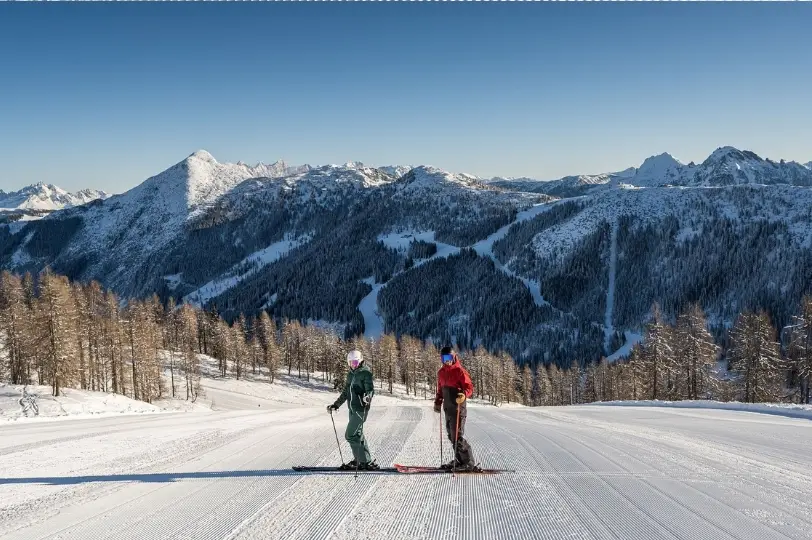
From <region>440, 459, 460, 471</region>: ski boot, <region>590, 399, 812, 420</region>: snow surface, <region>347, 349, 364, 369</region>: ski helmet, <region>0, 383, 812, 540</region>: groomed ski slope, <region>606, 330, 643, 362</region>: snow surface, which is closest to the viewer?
<region>0, 383, 812, 540</region>: groomed ski slope

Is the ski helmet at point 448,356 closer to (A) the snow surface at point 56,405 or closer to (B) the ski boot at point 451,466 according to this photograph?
(B) the ski boot at point 451,466

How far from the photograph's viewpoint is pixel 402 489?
25.2 feet

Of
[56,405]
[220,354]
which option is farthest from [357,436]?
[220,354]

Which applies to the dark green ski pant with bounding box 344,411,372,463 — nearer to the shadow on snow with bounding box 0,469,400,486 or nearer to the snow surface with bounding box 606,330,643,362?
the shadow on snow with bounding box 0,469,400,486

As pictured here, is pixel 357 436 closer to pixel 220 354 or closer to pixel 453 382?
pixel 453 382

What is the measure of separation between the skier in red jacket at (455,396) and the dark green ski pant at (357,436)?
1456 millimetres

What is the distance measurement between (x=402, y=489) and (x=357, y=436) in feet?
5.39

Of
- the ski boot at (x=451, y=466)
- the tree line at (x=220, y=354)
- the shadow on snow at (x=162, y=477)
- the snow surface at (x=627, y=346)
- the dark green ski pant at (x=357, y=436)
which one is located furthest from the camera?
the snow surface at (x=627, y=346)

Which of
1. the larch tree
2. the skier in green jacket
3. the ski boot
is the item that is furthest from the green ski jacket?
the larch tree

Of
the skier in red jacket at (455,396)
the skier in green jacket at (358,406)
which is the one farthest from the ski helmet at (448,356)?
the skier in green jacket at (358,406)

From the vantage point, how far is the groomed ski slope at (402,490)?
19.6 ft

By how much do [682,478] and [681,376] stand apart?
43386 mm

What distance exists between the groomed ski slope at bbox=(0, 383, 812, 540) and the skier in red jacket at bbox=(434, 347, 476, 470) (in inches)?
20.0

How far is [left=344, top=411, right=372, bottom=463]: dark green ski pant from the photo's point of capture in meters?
8.98
